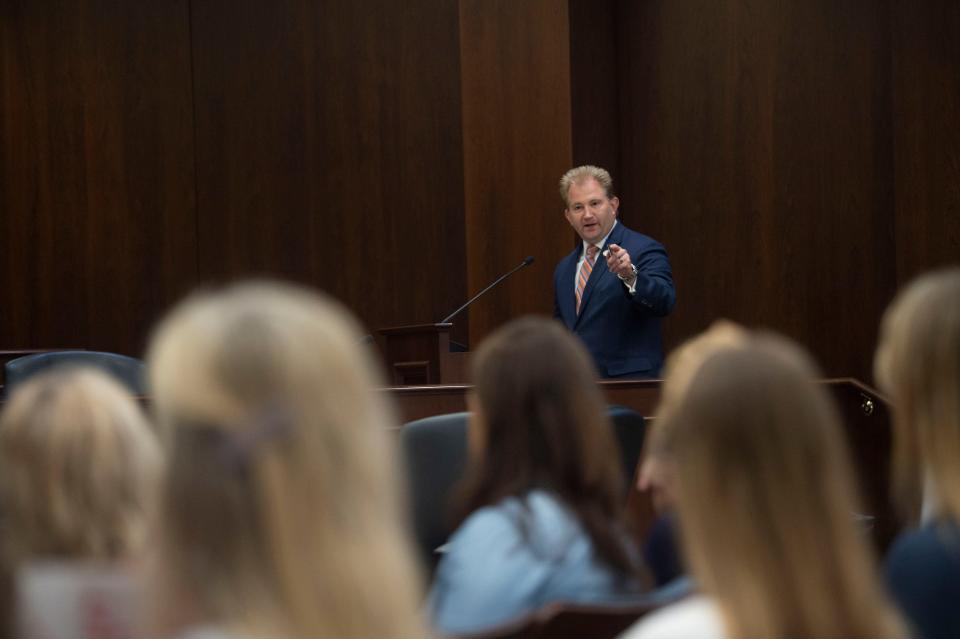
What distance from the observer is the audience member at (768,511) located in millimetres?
1240

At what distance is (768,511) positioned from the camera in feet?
4.17

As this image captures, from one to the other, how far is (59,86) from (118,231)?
99cm

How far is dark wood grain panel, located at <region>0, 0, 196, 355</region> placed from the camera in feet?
27.5

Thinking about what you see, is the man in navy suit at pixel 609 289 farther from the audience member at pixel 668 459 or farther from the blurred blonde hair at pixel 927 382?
the blurred blonde hair at pixel 927 382

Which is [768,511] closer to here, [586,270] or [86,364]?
[86,364]

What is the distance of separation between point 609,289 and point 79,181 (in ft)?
13.9

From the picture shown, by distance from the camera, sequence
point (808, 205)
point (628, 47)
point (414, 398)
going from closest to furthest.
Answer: point (414, 398) → point (808, 205) → point (628, 47)

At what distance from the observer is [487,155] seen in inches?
323

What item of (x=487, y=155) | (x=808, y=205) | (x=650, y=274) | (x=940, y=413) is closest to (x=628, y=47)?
(x=487, y=155)

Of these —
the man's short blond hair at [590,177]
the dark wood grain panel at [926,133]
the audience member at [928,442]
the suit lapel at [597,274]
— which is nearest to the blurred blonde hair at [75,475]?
the audience member at [928,442]

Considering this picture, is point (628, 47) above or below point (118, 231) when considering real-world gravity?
above

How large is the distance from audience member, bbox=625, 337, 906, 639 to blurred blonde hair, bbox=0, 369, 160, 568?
59 cm

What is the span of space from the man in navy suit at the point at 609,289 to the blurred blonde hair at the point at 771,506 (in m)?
3.94

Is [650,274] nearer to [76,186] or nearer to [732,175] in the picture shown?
[732,175]
